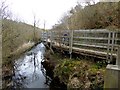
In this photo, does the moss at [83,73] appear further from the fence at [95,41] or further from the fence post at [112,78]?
the fence post at [112,78]

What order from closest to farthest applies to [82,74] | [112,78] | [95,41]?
[112,78] → [82,74] → [95,41]

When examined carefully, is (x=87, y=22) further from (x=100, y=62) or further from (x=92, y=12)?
(x=100, y=62)

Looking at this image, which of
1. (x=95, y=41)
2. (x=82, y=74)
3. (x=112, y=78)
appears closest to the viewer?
(x=112, y=78)

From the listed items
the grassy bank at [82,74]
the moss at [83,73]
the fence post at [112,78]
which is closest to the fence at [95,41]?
the grassy bank at [82,74]

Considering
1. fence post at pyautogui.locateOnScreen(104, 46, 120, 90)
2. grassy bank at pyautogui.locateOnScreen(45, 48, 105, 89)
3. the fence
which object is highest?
the fence

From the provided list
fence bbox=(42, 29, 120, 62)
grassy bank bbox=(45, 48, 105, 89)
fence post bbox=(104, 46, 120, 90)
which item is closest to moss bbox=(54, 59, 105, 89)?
grassy bank bbox=(45, 48, 105, 89)

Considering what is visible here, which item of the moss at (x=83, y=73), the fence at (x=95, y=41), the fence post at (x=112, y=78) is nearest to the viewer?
the fence post at (x=112, y=78)

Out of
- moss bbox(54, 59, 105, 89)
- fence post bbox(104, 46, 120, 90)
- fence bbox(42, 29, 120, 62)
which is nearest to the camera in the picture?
fence post bbox(104, 46, 120, 90)

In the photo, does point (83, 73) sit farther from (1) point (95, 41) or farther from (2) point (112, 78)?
(2) point (112, 78)

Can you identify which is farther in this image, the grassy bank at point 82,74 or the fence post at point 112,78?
the grassy bank at point 82,74

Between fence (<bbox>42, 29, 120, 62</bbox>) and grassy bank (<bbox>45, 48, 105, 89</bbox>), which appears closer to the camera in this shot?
grassy bank (<bbox>45, 48, 105, 89</bbox>)

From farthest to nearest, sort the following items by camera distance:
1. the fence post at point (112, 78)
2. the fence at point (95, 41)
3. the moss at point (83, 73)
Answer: the fence at point (95, 41) → the moss at point (83, 73) → the fence post at point (112, 78)

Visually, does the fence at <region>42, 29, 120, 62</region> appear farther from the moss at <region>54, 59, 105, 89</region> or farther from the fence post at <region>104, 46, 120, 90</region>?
the fence post at <region>104, 46, 120, 90</region>

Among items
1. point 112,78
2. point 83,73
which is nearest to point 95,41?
point 83,73
